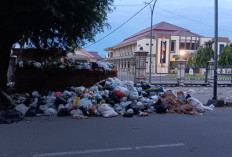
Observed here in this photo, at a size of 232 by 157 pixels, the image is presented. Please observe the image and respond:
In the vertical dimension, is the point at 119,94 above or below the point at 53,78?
below

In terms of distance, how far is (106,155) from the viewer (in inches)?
170

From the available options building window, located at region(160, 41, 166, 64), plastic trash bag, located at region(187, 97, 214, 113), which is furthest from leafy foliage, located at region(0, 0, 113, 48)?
building window, located at region(160, 41, 166, 64)

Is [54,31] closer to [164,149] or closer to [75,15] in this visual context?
[75,15]

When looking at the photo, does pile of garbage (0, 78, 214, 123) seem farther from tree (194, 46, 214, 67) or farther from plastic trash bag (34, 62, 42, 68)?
tree (194, 46, 214, 67)

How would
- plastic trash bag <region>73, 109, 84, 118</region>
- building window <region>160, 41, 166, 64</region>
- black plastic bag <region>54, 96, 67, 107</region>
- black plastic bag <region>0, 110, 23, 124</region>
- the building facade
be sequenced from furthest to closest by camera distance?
building window <region>160, 41, 166, 64</region> < the building facade < black plastic bag <region>54, 96, 67, 107</region> < plastic trash bag <region>73, 109, 84, 118</region> < black plastic bag <region>0, 110, 23, 124</region>

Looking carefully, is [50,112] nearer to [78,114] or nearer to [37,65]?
[78,114]

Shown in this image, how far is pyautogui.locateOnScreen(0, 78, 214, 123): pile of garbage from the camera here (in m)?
8.17

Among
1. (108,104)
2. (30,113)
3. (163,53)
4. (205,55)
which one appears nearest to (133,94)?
(108,104)

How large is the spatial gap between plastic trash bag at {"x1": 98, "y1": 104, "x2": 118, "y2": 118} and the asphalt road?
0.30m

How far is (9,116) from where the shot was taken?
701 cm

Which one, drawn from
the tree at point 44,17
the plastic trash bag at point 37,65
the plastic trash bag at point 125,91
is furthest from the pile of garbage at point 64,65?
the plastic trash bag at point 125,91

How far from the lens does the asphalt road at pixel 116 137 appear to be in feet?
14.6

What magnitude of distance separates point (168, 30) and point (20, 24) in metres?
50.8

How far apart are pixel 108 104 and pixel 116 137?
3444 millimetres
